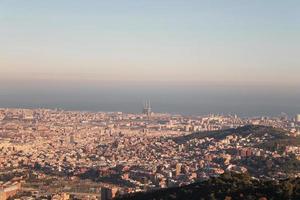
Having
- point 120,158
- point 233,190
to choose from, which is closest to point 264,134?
point 120,158

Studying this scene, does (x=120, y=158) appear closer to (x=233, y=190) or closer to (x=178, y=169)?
(x=178, y=169)

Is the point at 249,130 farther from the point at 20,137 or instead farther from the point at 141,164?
the point at 20,137

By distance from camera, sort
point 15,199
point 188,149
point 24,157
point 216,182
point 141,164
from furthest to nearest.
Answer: point 188,149 < point 24,157 < point 141,164 < point 15,199 < point 216,182

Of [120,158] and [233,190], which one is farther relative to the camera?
[120,158]

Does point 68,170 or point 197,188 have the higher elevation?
point 197,188

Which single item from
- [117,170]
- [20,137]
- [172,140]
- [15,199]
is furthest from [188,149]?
[15,199]

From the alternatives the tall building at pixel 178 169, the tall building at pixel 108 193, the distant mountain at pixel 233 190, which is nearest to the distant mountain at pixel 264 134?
the tall building at pixel 178 169

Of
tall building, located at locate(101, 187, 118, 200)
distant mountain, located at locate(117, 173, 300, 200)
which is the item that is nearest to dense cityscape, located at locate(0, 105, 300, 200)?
tall building, located at locate(101, 187, 118, 200)

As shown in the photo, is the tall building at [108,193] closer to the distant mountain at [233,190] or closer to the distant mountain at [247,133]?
the distant mountain at [233,190]
